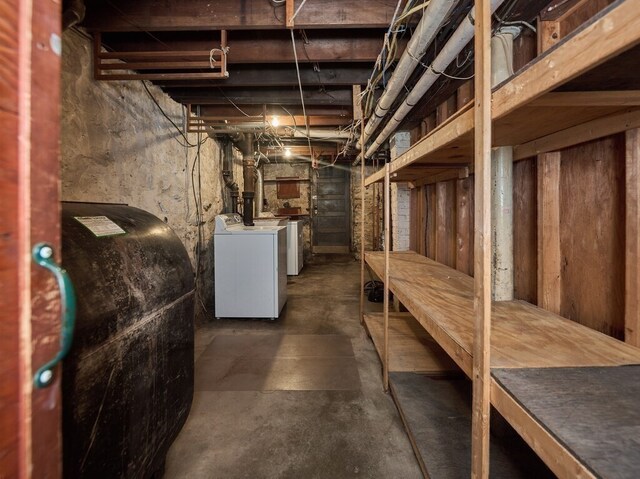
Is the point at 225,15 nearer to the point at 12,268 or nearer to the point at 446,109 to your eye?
the point at 446,109

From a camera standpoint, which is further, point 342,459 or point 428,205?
point 428,205

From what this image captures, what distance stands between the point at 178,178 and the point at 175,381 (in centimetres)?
213

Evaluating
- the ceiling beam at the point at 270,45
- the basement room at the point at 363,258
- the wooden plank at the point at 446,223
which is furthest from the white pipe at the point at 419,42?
the wooden plank at the point at 446,223

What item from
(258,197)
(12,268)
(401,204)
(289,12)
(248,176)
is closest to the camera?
(12,268)

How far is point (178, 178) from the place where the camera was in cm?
288

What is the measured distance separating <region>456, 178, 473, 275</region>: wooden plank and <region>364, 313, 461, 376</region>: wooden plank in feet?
2.06

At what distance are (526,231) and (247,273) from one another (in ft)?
8.48

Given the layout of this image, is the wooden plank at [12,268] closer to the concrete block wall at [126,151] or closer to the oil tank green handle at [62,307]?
the oil tank green handle at [62,307]

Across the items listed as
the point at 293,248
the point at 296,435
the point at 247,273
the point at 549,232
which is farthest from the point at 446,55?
the point at 293,248

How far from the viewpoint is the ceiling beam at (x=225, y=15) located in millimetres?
1724

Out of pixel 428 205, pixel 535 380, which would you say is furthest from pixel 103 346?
pixel 428 205

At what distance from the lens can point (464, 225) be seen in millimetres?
2043

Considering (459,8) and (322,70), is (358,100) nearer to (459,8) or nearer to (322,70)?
(322,70)

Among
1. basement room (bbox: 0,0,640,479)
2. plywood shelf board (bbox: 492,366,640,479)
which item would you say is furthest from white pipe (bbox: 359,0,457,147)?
plywood shelf board (bbox: 492,366,640,479)
